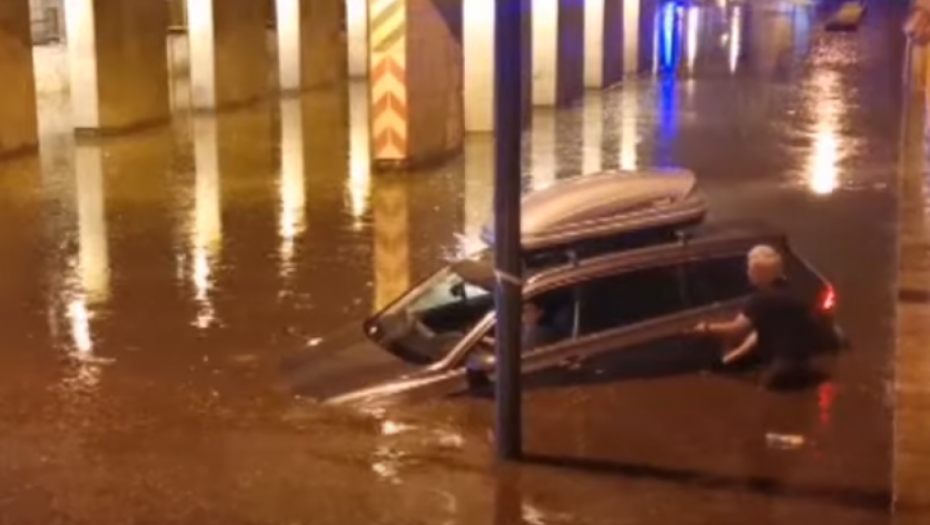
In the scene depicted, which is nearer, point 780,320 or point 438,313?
point 780,320

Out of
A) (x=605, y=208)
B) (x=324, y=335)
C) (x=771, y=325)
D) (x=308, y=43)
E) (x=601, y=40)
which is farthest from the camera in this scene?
(x=308, y=43)

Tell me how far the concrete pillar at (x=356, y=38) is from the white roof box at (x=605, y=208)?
2577 centimetres

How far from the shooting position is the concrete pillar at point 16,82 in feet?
78.8

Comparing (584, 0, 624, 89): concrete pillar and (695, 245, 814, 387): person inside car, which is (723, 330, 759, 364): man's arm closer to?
(695, 245, 814, 387): person inside car

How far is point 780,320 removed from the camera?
1040 centimetres

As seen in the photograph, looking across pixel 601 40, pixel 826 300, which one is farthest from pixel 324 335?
pixel 601 40

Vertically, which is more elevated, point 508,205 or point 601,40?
point 508,205

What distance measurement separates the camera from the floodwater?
8977 millimetres

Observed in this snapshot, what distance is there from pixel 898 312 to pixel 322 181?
10945 millimetres

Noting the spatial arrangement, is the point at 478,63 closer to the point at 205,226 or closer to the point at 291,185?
the point at 291,185

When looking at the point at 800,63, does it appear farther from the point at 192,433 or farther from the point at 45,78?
the point at 192,433

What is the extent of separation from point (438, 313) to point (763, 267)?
7.20 feet

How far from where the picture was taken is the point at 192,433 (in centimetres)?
1025

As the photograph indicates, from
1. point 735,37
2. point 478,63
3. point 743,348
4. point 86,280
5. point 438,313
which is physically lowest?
point 86,280
